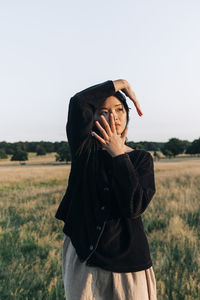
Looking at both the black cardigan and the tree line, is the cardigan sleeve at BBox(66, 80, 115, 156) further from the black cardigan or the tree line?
the tree line

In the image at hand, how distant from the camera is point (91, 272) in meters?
1.64

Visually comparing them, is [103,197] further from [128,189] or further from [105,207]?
[128,189]

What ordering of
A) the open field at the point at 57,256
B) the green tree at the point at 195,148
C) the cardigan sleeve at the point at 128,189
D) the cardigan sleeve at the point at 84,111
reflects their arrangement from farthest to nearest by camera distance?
the green tree at the point at 195,148
the open field at the point at 57,256
the cardigan sleeve at the point at 84,111
the cardigan sleeve at the point at 128,189

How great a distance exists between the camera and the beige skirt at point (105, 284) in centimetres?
159

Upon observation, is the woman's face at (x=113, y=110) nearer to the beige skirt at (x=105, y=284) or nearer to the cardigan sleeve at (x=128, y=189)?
the cardigan sleeve at (x=128, y=189)

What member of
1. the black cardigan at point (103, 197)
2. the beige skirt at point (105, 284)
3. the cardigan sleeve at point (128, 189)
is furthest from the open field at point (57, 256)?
the cardigan sleeve at point (128, 189)

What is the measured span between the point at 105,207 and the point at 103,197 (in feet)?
0.22

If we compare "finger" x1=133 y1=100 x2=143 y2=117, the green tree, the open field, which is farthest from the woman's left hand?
the green tree

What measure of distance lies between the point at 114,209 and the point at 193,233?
12.2ft

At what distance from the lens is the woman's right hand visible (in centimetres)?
187

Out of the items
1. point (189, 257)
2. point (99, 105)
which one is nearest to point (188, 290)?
point (189, 257)

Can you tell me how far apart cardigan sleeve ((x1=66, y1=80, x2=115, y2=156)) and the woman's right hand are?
0.14ft

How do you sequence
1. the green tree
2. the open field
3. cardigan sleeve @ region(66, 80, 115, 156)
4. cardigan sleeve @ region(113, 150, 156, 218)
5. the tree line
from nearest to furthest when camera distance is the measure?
1. cardigan sleeve @ region(113, 150, 156, 218)
2. cardigan sleeve @ region(66, 80, 115, 156)
3. the open field
4. the tree line
5. the green tree

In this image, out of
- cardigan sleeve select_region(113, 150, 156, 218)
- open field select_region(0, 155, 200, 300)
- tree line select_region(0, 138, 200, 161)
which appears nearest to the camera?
cardigan sleeve select_region(113, 150, 156, 218)
